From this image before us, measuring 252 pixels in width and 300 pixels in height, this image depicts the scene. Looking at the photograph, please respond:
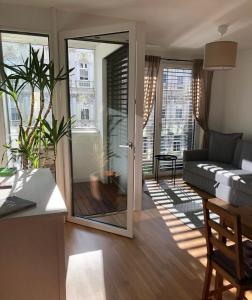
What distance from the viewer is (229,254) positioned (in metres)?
1.62

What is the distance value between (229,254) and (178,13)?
260 cm

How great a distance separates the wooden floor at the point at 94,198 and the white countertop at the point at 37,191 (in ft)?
3.70

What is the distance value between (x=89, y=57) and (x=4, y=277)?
2.47 m

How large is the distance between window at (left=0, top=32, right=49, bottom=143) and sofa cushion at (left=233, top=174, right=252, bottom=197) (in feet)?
9.30

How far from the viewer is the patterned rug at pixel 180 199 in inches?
136

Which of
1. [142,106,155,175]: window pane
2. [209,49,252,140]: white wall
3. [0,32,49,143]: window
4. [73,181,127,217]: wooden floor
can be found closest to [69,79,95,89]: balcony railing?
[0,32,49,143]: window

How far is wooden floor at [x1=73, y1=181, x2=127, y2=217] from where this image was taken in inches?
130

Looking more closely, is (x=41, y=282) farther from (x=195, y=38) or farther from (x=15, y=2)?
(x=195, y=38)

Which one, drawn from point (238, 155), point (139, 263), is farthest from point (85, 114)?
point (238, 155)

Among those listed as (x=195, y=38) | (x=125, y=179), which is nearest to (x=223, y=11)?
(x=195, y=38)

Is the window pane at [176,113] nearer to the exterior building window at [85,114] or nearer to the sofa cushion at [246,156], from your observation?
the sofa cushion at [246,156]

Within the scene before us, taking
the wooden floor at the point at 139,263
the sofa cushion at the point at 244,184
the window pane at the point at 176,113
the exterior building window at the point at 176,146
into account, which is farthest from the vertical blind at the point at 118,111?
the exterior building window at the point at 176,146

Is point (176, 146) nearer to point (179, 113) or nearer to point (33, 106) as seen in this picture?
point (179, 113)

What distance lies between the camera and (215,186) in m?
4.12
